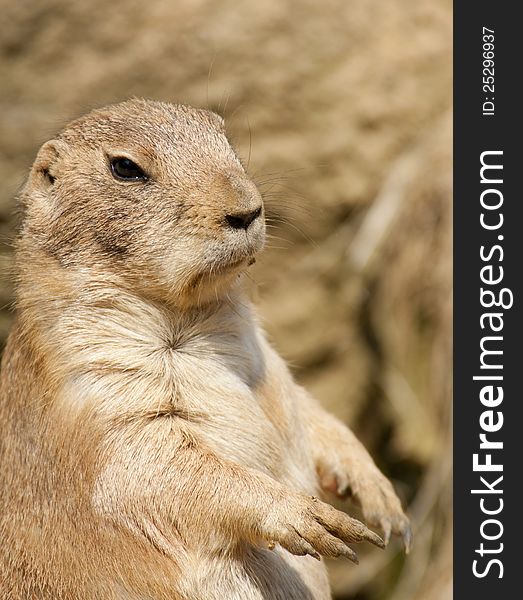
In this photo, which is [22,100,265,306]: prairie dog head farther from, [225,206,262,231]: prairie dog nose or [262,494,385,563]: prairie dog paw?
[262,494,385,563]: prairie dog paw

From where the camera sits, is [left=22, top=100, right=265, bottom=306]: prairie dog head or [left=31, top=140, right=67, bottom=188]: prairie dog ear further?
[left=31, top=140, right=67, bottom=188]: prairie dog ear

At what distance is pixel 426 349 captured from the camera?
8156 mm

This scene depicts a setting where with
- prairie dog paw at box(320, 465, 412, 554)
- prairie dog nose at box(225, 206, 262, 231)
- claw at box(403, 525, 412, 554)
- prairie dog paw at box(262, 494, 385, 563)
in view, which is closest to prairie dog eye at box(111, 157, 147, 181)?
prairie dog nose at box(225, 206, 262, 231)

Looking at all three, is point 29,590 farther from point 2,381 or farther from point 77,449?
point 2,381

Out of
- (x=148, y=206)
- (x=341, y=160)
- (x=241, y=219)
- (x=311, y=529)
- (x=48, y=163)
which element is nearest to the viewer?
(x=311, y=529)

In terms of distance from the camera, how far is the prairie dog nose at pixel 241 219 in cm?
404

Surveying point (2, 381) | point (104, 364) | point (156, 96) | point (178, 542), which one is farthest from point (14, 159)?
point (178, 542)

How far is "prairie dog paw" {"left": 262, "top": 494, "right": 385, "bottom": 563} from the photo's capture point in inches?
151

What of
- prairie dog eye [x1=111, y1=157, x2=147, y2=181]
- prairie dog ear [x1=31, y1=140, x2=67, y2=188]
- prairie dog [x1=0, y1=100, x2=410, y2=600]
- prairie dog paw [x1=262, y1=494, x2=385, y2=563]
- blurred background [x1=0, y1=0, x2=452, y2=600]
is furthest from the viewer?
blurred background [x1=0, y1=0, x2=452, y2=600]

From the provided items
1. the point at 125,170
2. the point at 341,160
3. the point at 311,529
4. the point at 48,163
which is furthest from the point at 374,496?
the point at 341,160

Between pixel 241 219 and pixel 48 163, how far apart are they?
106cm

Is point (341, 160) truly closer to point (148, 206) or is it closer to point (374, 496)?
point (374, 496)

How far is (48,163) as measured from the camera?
179 inches

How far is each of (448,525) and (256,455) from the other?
11.7ft
